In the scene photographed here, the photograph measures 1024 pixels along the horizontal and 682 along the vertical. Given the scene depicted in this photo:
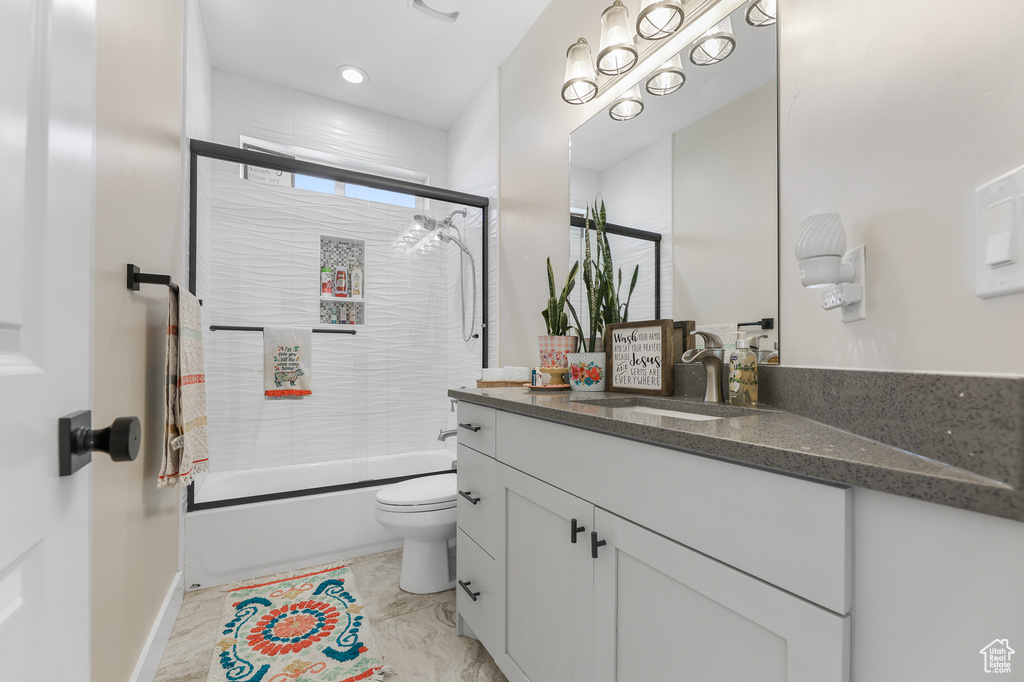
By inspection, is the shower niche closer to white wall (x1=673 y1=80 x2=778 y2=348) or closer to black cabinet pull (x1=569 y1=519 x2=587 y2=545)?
white wall (x1=673 y1=80 x2=778 y2=348)

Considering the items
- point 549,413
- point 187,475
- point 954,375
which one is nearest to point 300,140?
point 187,475

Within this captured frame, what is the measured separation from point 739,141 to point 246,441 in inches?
107

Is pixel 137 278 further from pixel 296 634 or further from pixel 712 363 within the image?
pixel 712 363

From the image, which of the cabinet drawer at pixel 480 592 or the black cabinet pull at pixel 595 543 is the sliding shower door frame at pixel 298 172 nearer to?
the cabinet drawer at pixel 480 592

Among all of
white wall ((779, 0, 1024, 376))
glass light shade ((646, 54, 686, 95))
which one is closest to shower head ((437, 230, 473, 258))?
glass light shade ((646, 54, 686, 95))

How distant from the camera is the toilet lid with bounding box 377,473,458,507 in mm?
1897

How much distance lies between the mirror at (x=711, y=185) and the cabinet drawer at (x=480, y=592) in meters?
0.94

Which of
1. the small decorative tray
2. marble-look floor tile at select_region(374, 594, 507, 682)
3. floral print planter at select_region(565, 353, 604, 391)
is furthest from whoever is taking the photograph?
the small decorative tray

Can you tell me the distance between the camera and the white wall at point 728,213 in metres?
1.19

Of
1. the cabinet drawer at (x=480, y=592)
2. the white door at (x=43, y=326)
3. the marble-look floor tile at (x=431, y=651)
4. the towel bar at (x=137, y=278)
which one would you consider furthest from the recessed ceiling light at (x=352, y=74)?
the marble-look floor tile at (x=431, y=651)

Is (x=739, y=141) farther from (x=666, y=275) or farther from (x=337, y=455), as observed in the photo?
(x=337, y=455)

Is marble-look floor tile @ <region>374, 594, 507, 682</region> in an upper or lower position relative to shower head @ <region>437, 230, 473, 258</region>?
lower

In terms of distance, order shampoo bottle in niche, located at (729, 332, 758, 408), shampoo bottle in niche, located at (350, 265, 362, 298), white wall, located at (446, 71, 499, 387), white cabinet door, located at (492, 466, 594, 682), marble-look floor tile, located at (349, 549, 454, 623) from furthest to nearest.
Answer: shampoo bottle in niche, located at (350, 265, 362, 298) < white wall, located at (446, 71, 499, 387) < marble-look floor tile, located at (349, 549, 454, 623) < shampoo bottle in niche, located at (729, 332, 758, 408) < white cabinet door, located at (492, 466, 594, 682)

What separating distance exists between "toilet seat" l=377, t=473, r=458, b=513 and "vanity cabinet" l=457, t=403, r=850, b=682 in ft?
1.91
